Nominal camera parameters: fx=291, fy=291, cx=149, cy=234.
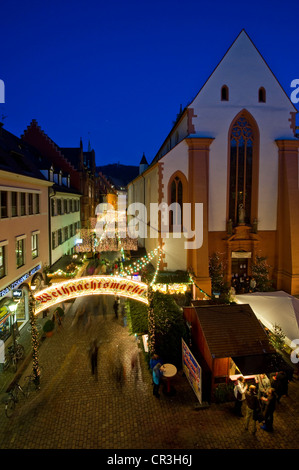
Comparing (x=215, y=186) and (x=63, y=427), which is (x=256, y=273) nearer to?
(x=215, y=186)

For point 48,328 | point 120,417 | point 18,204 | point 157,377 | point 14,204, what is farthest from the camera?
point 18,204

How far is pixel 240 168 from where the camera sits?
22922mm

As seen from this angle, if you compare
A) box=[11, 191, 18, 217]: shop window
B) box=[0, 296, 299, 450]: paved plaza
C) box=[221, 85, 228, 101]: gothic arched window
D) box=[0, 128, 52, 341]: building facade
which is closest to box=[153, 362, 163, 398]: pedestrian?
box=[0, 296, 299, 450]: paved plaza

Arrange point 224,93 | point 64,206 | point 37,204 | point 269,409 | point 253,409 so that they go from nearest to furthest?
point 269,409, point 253,409, point 37,204, point 224,93, point 64,206

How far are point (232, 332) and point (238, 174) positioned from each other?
14.6 m

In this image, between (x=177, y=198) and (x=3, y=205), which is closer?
(x=3, y=205)

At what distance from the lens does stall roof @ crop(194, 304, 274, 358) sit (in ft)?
36.6

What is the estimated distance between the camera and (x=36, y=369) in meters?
12.1

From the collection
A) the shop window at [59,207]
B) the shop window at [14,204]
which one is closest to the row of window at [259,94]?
the shop window at [14,204]

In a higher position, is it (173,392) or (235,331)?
(235,331)

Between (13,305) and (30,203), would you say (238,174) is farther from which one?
(13,305)

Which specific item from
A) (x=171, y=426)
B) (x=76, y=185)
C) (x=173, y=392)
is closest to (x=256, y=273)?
(x=173, y=392)

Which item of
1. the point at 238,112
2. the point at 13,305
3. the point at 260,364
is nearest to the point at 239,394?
the point at 260,364

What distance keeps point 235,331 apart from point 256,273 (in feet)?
39.5
